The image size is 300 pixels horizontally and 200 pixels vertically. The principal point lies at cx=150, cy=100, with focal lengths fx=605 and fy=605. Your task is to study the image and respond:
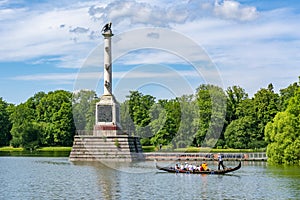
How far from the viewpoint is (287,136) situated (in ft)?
225

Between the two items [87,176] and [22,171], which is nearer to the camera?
[87,176]

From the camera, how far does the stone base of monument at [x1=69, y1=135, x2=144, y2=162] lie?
7856cm

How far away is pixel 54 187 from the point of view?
47.4 meters

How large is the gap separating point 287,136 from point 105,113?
2585 cm

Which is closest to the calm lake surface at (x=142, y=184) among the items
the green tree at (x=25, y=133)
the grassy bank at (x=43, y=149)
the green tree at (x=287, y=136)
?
the green tree at (x=287, y=136)

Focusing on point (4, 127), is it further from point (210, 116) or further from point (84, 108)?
point (210, 116)

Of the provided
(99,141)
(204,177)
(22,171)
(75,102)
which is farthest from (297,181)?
(75,102)

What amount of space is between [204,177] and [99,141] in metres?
26.5

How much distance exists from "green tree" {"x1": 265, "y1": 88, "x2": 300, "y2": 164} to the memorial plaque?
72.1ft

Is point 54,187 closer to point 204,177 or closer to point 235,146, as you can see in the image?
point 204,177

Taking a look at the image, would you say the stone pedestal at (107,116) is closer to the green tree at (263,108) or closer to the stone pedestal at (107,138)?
the stone pedestal at (107,138)

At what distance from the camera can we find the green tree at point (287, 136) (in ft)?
222

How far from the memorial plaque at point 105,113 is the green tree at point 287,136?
72.1 ft

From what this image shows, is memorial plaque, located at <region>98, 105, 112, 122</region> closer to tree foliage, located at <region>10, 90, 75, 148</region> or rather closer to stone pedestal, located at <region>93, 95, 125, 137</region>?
stone pedestal, located at <region>93, 95, 125, 137</region>
